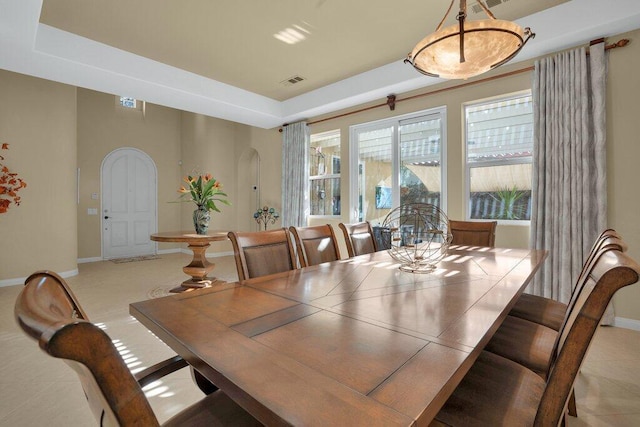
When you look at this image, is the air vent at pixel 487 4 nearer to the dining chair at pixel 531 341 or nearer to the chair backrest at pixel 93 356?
the dining chair at pixel 531 341

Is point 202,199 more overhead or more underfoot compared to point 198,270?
more overhead

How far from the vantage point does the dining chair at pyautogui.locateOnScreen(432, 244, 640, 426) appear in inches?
26.9

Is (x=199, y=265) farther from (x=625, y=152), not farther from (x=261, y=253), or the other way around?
(x=625, y=152)

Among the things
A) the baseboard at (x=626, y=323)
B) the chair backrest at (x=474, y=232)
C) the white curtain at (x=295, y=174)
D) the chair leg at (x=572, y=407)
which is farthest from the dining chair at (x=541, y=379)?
the white curtain at (x=295, y=174)

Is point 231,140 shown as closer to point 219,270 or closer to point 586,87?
point 219,270

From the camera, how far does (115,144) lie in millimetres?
6523

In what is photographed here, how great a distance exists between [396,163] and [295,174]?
6.33 ft

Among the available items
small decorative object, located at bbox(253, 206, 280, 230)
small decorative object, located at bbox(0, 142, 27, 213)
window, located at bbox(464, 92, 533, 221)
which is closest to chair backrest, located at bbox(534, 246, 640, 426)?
window, located at bbox(464, 92, 533, 221)

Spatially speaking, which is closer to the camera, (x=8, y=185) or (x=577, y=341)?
(x=577, y=341)

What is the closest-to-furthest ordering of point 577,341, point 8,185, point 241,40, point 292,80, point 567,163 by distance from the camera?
point 577,341 → point 567,163 → point 241,40 → point 8,185 → point 292,80

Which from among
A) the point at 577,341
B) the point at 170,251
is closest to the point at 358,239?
the point at 577,341

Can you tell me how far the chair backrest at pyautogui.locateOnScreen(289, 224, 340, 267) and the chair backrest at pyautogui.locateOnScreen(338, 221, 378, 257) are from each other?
0.49 ft

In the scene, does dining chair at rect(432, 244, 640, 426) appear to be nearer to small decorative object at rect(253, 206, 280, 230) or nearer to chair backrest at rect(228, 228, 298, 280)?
chair backrest at rect(228, 228, 298, 280)

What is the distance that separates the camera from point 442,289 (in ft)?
4.30
